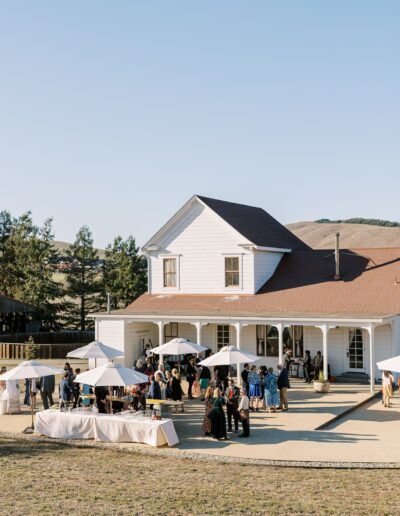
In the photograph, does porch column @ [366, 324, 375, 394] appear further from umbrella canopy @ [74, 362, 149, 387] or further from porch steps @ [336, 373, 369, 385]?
umbrella canopy @ [74, 362, 149, 387]

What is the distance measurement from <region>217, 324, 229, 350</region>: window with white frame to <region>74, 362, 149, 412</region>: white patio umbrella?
575 inches

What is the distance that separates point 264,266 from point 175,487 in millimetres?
22230

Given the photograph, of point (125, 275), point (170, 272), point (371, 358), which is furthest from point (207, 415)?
point (125, 275)

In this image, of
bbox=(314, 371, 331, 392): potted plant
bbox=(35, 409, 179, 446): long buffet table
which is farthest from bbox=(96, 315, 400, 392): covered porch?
bbox=(35, 409, 179, 446): long buffet table

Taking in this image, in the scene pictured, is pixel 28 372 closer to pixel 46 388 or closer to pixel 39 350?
pixel 46 388

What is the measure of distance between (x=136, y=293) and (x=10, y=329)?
10409mm

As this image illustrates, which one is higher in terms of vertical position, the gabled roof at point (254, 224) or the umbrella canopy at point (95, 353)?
the gabled roof at point (254, 224)

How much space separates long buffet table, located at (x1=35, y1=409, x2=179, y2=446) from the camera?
1766 centimetres

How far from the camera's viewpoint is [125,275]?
53250 millimetres

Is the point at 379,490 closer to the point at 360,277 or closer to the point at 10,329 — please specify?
the point at 360,277

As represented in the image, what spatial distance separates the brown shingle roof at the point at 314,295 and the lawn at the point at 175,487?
13764mm

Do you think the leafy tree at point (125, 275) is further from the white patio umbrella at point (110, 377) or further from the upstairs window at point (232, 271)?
the white patio umbrella at point (110, 377)

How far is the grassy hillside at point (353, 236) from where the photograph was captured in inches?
6156

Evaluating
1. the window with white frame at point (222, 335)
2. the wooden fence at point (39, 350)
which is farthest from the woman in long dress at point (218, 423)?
the wooden fence at point (39, 350)
